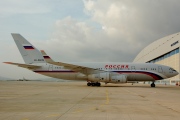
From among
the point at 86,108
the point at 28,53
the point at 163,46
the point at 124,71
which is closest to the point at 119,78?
the point at 124,71

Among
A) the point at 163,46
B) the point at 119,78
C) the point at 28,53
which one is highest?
the point at 163,46

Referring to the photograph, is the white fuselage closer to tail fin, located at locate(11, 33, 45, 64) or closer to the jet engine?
the jet engine

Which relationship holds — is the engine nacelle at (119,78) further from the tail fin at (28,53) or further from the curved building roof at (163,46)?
the curved building roof at (163,46)

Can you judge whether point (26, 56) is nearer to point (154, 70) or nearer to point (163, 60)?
point (154, 70)

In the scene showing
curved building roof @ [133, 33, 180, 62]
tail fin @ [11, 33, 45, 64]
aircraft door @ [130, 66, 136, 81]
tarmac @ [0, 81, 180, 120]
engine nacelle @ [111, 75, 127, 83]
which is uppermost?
curved building roof @ [133, 33, 180, 62]

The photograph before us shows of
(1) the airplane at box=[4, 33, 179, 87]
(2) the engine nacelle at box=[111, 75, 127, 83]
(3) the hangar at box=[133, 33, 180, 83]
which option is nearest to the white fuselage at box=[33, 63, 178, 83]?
(1) the airplane at box=[4, 33, 179, 87]

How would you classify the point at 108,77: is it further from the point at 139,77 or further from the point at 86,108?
the point at 86,108

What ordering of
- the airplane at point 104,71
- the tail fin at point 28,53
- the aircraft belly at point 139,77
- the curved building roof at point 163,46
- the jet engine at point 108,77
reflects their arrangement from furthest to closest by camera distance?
the curved building roof at point 163,46 → the tail fin at point 28,53 → the aircraft belly at point 139,77 → the airplane at point 104,71 → the jet engine at point 108,77

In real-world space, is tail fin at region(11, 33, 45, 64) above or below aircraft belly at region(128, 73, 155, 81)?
above

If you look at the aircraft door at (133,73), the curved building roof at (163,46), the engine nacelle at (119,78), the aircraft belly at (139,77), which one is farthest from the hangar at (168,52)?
the engine nacelle at (119,78)

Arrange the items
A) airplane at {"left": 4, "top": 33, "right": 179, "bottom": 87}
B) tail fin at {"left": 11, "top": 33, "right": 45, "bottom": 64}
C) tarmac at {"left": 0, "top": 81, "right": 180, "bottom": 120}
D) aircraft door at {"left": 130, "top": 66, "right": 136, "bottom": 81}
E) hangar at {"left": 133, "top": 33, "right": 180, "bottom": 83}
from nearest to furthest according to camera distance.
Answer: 1. tarmac at {"left": 0, "top": 81, "right": 180, "bottom": 120}
2. airplane at {"left": 4, "top": 33, "right": 179, "bottom": 87}
3. aircraft door at {"left": 130, "top": 66, "right": 136, "bottom": 81}
4. tail fin at {"left": 11, "top": 33, "right": 45, "bottom": 64}
5. hangar at {"left": 133, "top": 33, "right": 180, "bottom": 83}

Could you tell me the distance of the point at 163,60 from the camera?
66.8m

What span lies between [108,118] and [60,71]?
99.2 feet

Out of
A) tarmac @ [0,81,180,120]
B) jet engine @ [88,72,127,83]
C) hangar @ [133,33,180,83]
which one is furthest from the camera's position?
hangar @ [133,33,180,83]
